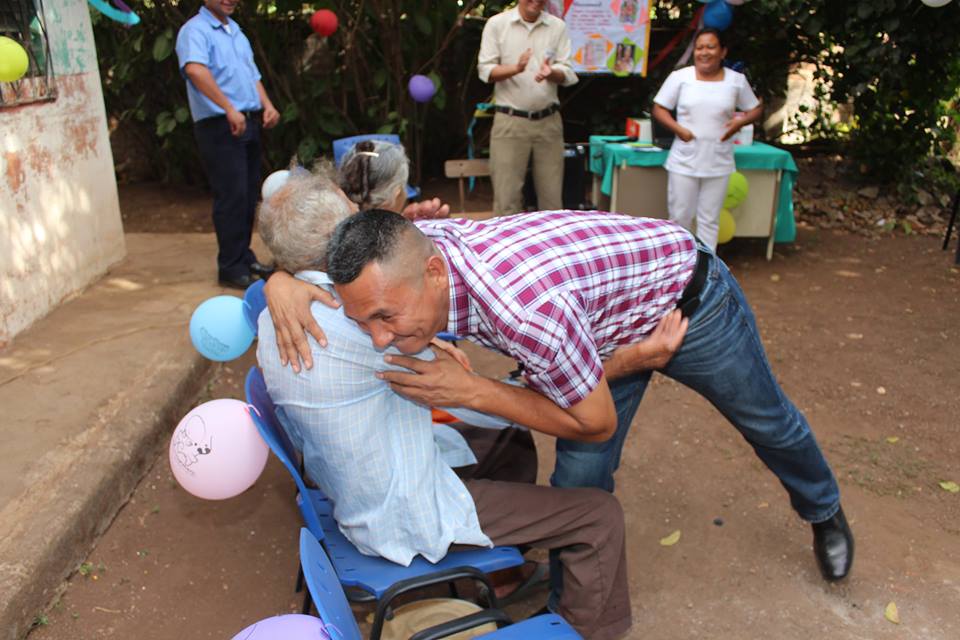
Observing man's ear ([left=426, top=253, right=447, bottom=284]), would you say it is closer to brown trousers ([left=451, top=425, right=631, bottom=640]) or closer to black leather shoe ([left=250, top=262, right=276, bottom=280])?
brown trousers ([left=451, top=425, right=631, bottom=640])

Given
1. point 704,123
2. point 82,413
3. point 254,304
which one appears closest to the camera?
point 254,304

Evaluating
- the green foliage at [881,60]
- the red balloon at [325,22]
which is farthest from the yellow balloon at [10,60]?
the green foliage at [881,60]

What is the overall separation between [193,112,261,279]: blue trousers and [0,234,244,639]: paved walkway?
0.27 m

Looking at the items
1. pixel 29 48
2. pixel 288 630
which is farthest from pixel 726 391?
pixel 29 48

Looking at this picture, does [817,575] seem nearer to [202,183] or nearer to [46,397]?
[46,397]

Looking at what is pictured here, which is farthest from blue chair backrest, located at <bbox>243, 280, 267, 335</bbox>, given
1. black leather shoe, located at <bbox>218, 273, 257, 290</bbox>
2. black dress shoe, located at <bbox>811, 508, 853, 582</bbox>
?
black leather shoe, located at <bbox>218, 273, 257, 290</bbox>

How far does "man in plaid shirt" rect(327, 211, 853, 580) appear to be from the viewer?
5.78ft

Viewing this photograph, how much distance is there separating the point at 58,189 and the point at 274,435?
331 centimetres

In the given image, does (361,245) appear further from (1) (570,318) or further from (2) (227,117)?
(2) (227,117)

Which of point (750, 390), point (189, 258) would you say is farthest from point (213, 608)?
point (189, 258)

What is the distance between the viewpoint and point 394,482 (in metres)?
1.98

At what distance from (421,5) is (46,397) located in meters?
5.48

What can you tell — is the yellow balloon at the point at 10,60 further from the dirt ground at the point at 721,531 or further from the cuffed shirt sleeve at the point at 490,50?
the cuffed shirt sleeve at the point at 490,50

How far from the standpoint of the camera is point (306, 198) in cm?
232
